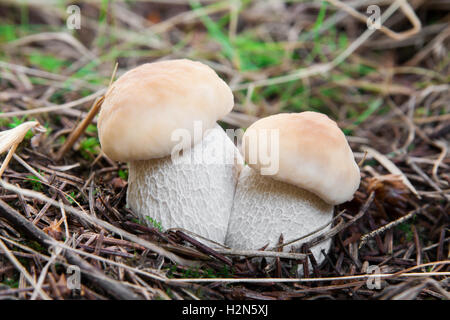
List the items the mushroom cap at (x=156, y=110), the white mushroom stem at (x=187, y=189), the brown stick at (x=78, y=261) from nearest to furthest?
the brown stick at (x=78, y=261), the mushroom cap at (x=156, y=110), the white mushroom stem at (x=187, y=189)

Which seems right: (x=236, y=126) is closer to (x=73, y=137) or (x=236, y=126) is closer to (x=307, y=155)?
(x=73, y=137)

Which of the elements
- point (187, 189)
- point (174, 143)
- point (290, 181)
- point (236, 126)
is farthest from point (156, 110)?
point (236, 126)

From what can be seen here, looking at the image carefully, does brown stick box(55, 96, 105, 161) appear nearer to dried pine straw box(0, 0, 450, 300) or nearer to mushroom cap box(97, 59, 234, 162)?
dried pine straw box(0, 0, 450, 300)

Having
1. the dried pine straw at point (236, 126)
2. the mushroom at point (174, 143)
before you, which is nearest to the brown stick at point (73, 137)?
the dried pine straw at point (236, 126)

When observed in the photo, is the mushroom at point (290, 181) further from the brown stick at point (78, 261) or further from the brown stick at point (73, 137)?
the brown stick at point (73, 137)

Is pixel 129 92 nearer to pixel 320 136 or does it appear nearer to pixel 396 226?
pixel 320 136

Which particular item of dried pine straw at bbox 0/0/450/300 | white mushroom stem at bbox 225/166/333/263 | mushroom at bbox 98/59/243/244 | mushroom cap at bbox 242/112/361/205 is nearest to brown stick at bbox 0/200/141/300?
dried pine straw at bbox 0/0/450/300
